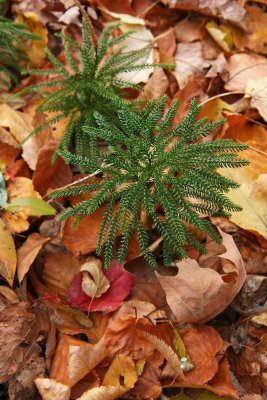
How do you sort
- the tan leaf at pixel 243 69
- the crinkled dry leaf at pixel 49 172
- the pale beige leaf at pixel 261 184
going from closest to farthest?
the pale beige leaf at pixel 261 184 < the crinkled dry leaf at pixel 49 172 < the tan leaf at pixel 243 69

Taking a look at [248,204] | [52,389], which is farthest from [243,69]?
[52,389]

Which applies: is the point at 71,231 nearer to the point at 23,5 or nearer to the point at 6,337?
the point at 6,337

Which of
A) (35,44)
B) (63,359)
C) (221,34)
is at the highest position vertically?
(221,34)

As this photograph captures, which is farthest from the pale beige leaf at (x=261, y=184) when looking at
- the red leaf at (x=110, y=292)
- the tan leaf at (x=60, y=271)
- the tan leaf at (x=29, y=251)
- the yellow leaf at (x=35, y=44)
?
the yellow leaf at (x=35, y=44)

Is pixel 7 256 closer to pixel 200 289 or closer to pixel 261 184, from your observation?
pixel 200 289

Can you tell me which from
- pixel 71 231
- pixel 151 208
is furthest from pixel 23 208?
pixel 151 208

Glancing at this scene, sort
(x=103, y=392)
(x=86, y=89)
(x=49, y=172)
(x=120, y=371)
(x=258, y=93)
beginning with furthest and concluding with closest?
(x=258, y=93) < (x=49, y=172) < (x=86, y=89) < (x=120, y=371) < (x=103, y=392)

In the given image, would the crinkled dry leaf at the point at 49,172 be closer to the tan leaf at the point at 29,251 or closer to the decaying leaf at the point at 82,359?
the tan leaf at the point at 29,251
